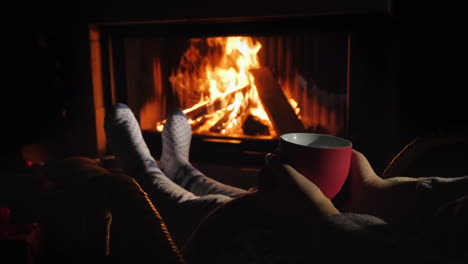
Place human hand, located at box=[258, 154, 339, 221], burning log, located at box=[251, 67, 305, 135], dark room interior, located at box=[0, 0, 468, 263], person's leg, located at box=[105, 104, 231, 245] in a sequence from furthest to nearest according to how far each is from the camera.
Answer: burning log, located at box=[251, 67, 305, 135] < dark room interior, located at box=[0, 0, 468, 263] < person's leg, located at box=[105, 104, 231, 245] < human hand, located at box=[258, 154, 339, 221]

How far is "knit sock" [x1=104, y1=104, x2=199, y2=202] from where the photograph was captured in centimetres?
96

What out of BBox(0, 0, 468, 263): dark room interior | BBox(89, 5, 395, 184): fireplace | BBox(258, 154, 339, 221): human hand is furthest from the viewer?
BBox(89, 5, 395, 184): fireplace

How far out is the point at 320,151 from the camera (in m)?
0.54

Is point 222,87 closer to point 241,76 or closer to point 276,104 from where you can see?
point 241,76

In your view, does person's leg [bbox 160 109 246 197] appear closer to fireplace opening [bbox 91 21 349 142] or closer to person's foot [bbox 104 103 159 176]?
person's foot [bbox 104 103 159 176]

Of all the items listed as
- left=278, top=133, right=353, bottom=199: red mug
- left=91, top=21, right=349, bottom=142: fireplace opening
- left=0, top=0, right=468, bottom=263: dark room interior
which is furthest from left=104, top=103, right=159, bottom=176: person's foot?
left=278, top=133, right=353, bottom=199: red mug

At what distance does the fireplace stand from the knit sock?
0.41 metres

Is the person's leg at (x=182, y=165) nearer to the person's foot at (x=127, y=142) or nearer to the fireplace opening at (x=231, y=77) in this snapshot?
the person's foot at (x=127, y=142)

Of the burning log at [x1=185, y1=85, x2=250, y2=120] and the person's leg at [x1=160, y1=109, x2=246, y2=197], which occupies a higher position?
the burning log at [x1=185, y1=85, x2=250, y2=120]

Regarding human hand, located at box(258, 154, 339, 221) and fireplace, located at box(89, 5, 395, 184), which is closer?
human hand, located at box(258, 154, 339, 221)

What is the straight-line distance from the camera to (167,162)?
1.30m

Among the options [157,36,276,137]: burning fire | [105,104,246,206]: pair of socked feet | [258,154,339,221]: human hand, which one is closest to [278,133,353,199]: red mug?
[258,154,339,221]: human hand

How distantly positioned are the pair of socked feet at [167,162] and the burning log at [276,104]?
1.25 feet

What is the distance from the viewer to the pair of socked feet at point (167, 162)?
3.26ft
